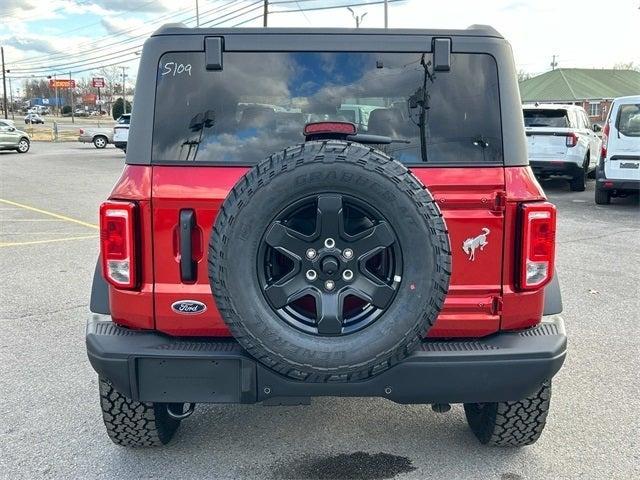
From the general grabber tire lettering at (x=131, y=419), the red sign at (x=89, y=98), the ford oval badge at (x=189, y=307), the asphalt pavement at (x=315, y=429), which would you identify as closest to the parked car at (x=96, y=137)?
the asphalt pavement at (x=315, y=429)

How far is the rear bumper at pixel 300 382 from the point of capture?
2.62 m

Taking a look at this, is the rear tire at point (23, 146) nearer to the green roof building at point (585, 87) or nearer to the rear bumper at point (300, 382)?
the rear bumper at point (300, 382)

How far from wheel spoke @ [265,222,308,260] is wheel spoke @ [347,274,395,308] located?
0.24 metres

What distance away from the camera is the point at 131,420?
3.14 metres

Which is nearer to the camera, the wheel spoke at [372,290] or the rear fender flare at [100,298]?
the wheel spoke at [372,290]

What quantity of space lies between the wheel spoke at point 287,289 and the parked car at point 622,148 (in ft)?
34.4

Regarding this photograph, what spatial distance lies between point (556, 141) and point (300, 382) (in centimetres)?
1212

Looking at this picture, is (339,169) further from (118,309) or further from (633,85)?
(633,85)

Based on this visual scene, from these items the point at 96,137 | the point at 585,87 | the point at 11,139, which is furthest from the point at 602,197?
the point at 585,87

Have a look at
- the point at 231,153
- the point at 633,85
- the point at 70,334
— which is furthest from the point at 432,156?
the point at 633,85

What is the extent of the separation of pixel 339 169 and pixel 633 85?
192 feet

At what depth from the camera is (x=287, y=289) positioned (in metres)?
2.51

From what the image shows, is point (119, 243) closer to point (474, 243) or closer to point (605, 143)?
point (474, 243)

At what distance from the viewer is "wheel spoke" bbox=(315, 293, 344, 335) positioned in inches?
98.3
